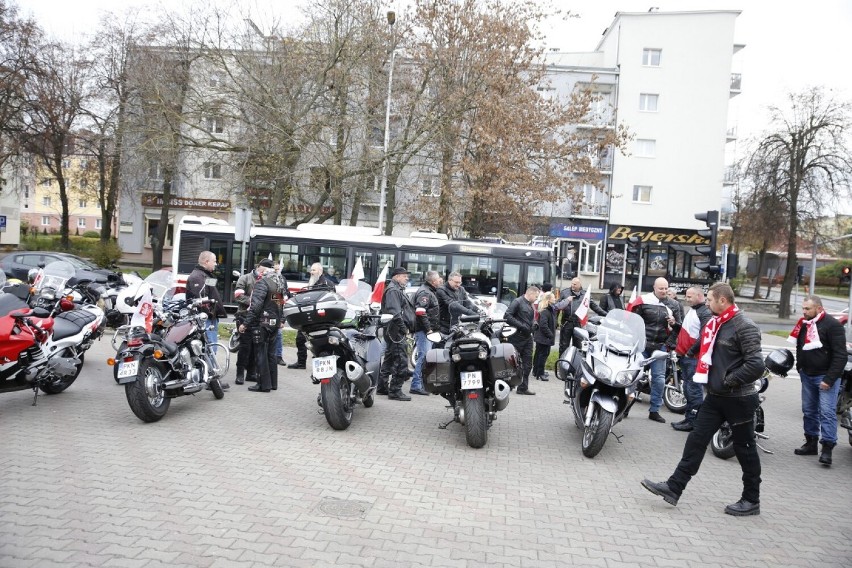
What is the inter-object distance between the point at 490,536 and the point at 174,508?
228 centimetres

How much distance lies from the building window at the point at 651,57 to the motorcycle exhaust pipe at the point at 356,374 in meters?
39.0

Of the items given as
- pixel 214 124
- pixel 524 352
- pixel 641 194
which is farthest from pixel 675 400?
pixel 641 194

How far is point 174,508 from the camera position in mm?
4797

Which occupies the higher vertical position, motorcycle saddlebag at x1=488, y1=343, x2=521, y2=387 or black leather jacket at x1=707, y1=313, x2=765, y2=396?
black leather jacket at x1=707, y1=313, x2=765, y2=396

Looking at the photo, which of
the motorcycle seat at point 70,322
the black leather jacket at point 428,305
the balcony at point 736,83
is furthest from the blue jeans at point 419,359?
the balcony at point 736,83

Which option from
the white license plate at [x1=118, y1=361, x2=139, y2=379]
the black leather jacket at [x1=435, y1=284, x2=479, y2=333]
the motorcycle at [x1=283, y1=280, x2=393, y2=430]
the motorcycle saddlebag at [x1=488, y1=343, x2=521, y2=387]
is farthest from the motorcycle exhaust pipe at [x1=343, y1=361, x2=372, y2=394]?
the black leather jacket at [x1=435, y1=284, x2=479, y2=333]

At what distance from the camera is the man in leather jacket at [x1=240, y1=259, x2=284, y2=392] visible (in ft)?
29.5

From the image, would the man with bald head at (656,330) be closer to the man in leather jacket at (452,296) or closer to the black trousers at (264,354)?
the man in leather jacket at (452,296)

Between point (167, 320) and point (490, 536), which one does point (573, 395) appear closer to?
point (490, 536)

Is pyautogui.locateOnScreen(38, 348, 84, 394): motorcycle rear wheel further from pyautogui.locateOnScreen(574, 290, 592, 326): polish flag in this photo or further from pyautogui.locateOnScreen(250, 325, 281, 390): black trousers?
pyautogui.locateOnScreen(574, 290, 592, 326): polish flag

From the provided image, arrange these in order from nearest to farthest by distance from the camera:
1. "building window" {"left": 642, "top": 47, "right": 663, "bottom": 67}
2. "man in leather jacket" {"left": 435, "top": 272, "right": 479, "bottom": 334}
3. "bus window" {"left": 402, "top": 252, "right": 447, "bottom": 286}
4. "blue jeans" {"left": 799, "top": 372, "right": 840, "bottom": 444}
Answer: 1. "blue jeans" {"left": 799, "top": 372, "right": 840, "bottom": 444}
2. "man in leather jacket" {"left": 435, "top": 272, "right": 479, "bottom": 334}
3. "bus window" {"left": 402, "top": 252, "right": 447, "bottom": 286}
4. "building window" {"left": 642, "top": 47, "right": 663, "bottom": 67}

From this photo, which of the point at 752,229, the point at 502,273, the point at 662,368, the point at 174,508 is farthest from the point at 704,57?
the point at 174,508

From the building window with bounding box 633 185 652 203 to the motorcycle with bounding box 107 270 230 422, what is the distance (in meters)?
36.3

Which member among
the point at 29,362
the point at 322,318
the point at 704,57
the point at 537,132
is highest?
the point at 704,57
